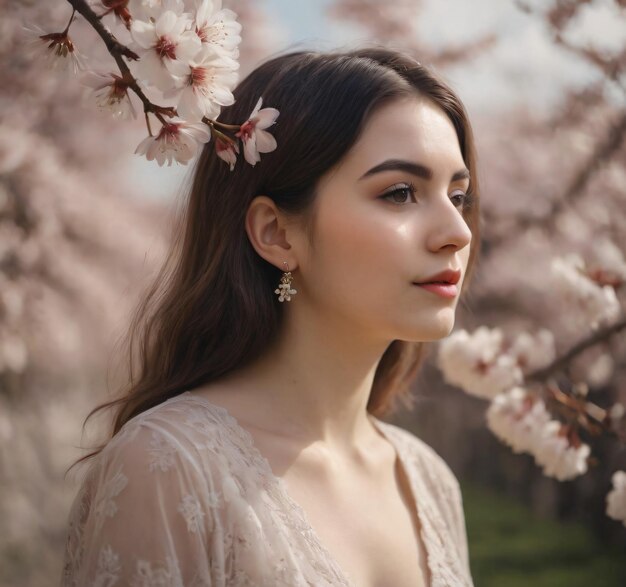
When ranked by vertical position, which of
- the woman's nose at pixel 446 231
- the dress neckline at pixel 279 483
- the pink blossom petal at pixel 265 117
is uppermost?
the pink blossom petal at pixel 265 117

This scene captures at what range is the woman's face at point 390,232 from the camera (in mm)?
1260

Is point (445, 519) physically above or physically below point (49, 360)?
above

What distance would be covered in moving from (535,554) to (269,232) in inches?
81.4

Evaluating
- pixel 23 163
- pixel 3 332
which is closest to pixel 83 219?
pixel 23 163

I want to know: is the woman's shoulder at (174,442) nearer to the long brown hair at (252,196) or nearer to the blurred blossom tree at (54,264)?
the long brown hair at (252,196)

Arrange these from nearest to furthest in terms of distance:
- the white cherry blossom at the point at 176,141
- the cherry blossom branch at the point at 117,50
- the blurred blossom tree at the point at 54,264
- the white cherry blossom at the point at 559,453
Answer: the cherry blossom branch at the point at 117,50
the white cherry blossom at the point at 176,141
the white cherry blossom at the point at 559,453
the blurred blossom tree at the point at 54,264

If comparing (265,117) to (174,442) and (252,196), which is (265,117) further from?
(174,442)

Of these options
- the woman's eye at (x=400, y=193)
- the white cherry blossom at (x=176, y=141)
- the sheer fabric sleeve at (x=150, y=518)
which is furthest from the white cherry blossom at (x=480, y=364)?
the white cherry blossom at (x=176, y=141)

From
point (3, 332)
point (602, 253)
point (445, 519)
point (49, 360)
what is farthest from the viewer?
point (49, 360)

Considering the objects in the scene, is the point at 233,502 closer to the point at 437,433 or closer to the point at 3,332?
the point at 3,332

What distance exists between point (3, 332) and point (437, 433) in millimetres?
2062

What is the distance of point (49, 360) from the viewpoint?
279cm

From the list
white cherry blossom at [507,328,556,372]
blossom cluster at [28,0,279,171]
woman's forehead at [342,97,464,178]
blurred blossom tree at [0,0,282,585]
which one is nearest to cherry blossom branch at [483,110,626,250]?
white cherry blossom at [507,328,556,372]

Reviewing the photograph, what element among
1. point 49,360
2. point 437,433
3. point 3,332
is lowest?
point 437,433
